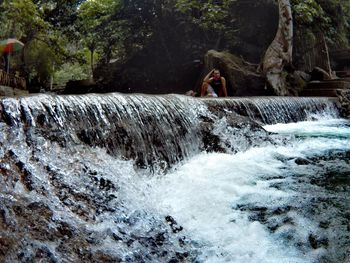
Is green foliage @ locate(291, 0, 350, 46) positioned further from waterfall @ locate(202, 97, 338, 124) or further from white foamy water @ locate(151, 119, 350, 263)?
white foamy water @ locate(151, 119, 350, 263)

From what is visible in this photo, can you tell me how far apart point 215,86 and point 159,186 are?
638 cm

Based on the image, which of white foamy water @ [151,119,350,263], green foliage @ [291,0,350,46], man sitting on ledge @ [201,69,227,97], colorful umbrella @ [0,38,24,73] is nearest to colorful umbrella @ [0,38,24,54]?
colorful umbrella @ [0,38,24,73]

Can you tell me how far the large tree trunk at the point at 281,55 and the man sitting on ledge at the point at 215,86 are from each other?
3.22m

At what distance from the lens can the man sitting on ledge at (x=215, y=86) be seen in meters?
9.65

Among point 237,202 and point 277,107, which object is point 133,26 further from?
point 237,202

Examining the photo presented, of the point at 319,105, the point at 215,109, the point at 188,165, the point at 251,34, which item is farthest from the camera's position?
the point at 251,34

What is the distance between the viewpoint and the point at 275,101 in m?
8.74

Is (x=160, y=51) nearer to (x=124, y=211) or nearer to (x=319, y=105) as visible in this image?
(x=319, y=105)

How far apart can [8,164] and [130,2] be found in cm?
1338

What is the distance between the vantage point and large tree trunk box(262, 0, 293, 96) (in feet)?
40.5

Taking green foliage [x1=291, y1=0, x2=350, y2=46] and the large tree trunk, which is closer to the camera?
the large tree trunk

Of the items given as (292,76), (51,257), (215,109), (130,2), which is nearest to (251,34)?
(292,76)

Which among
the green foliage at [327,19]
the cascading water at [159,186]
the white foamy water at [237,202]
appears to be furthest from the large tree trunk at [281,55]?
the white foamy water at [237,202]

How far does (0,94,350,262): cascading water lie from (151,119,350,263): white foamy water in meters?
0.01
